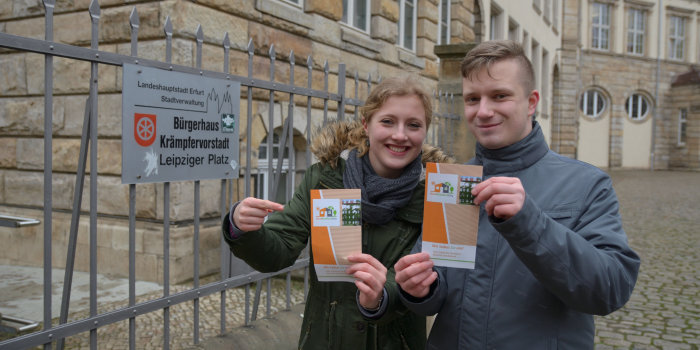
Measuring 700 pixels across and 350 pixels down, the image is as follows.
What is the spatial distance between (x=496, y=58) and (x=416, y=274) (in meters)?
0.60

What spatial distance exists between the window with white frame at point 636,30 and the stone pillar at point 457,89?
28.0 metres

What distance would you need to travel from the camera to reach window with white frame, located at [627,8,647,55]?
29844 mm

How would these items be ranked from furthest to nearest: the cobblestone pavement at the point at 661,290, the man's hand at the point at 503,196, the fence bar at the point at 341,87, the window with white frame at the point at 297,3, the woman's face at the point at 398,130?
the window with white frame at the point at 297,3 < the cobblestone pavement at the point at 661,290 < the fence bar at the point at 341,87 < the woman's face at the point at 398,130 < the man's hand at the point at 503,196

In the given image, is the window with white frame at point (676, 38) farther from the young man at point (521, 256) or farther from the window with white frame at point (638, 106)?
the young man at point (521, 256)

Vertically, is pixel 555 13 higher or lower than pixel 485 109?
higher

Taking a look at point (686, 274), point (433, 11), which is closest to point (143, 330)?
point (686, 274)

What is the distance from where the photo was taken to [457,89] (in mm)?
6145

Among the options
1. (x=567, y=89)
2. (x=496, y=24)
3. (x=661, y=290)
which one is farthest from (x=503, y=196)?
(x=567, y=89)

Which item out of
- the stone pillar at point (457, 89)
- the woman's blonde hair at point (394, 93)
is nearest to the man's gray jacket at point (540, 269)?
the woman's blonde hair at point (394, 93)

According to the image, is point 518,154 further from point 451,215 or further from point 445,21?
point 445,21

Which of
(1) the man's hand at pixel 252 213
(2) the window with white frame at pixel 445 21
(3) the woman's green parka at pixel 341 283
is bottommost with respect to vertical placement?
(3) the woman's green parka at pixel 341 283

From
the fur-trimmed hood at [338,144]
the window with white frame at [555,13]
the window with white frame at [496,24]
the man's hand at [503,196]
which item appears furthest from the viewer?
the window with white frame at [555,13]

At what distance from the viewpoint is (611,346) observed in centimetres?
377

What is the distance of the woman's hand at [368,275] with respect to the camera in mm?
1477
